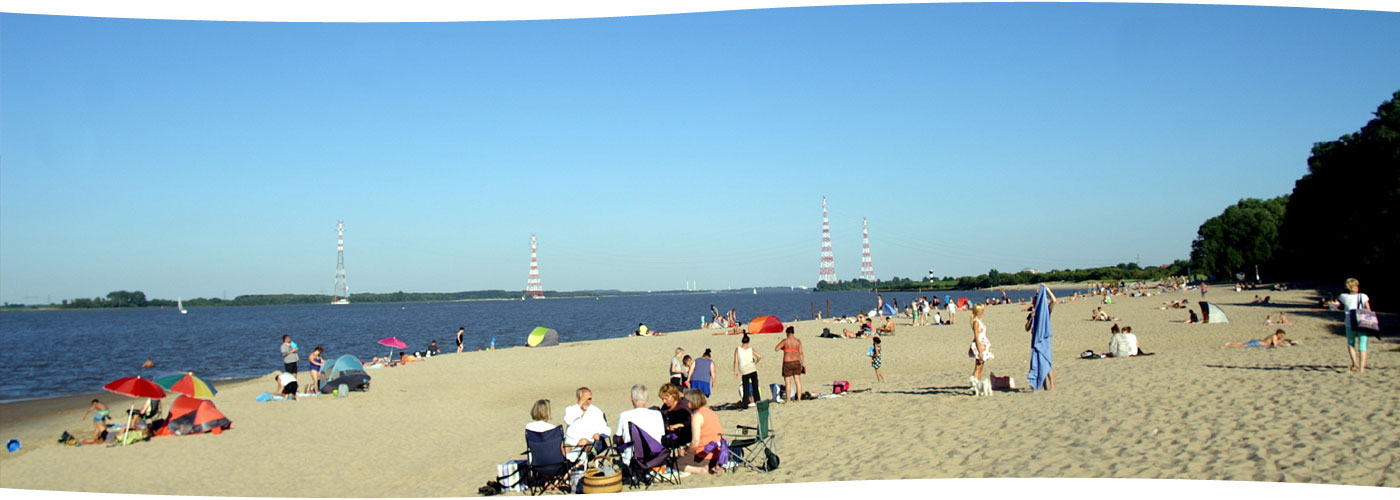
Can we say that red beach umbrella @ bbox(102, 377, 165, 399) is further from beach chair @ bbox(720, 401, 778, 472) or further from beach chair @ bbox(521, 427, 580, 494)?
beach chair @ bbox(720, 401, 778, 472)

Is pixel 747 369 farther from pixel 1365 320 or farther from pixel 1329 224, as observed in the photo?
pixel 1329 224

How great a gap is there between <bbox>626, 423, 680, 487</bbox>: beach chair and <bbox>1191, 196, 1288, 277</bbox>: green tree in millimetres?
68008

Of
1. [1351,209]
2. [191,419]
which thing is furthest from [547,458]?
[1351,209]

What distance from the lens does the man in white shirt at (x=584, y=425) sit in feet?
26.9

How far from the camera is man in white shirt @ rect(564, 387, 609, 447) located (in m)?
8.20

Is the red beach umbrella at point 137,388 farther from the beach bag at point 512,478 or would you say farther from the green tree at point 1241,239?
the green tree at point 1241,239

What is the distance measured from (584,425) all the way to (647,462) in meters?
0.83

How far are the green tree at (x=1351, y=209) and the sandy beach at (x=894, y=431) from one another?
15.0 m

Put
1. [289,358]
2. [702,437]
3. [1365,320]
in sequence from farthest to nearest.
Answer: [289,358], [1365,320], [702,437]

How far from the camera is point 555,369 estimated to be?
73.7 ft

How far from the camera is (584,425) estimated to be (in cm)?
824

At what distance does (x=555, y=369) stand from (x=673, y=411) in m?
14.4

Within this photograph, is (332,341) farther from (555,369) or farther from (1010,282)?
(1010,282)

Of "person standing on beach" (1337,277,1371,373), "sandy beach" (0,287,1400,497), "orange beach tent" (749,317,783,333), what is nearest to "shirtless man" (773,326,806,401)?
"sandy beach" (0,287,1400,497)
